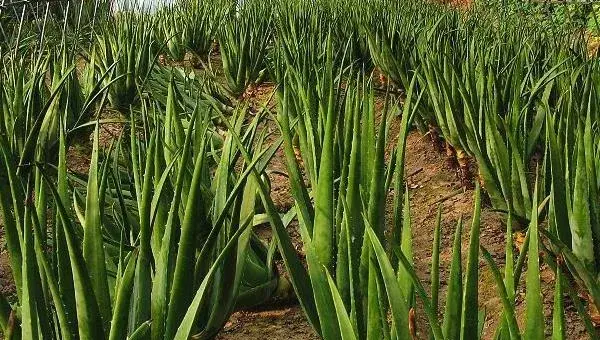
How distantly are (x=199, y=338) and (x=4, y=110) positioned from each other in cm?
95

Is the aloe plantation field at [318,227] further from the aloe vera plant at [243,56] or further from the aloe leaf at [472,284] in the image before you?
the aloe vera plant at [243,56]

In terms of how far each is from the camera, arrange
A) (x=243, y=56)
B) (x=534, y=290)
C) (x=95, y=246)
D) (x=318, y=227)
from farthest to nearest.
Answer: (x=243, y=56) < (x=318, y=227) < (x=95, y=246) < (x=534, y=290)

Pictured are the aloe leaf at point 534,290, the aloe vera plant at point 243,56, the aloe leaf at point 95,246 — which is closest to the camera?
the aloe leaf at point 534,290

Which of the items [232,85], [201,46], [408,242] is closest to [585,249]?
[408,242]

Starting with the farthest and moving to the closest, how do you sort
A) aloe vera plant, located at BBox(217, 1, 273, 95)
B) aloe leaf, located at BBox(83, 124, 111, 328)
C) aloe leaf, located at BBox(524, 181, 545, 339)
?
aloe vera plant, located at BBox(217, 1, 273, 95), aloe leaf, located at BBox(83, 124, 111, 328), aloe leaf, located at BBox(524, 181, 545, 339)

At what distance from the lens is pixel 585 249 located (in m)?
0.99

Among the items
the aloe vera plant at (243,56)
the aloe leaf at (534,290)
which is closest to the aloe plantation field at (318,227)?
the aloe leaf at (534,290)

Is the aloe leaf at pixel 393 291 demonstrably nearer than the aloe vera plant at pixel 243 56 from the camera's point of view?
Yes

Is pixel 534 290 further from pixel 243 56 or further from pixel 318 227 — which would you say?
pixel 243 56

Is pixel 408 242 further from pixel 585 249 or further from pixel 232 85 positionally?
pixel 232 85

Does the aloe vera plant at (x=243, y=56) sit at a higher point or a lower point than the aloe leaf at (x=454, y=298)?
higher

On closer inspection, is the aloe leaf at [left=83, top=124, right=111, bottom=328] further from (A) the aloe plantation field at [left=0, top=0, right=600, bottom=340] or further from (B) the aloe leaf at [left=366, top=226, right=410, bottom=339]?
(B) the aloe leaf at [left=366, top=226, right=410, bottom=339]

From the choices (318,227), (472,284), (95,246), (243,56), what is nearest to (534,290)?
(472,284)

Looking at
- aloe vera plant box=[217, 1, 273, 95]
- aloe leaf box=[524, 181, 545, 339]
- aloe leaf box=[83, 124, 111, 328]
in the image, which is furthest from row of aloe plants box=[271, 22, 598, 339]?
aloe vera plant box=[217, 1, 273, 95]
